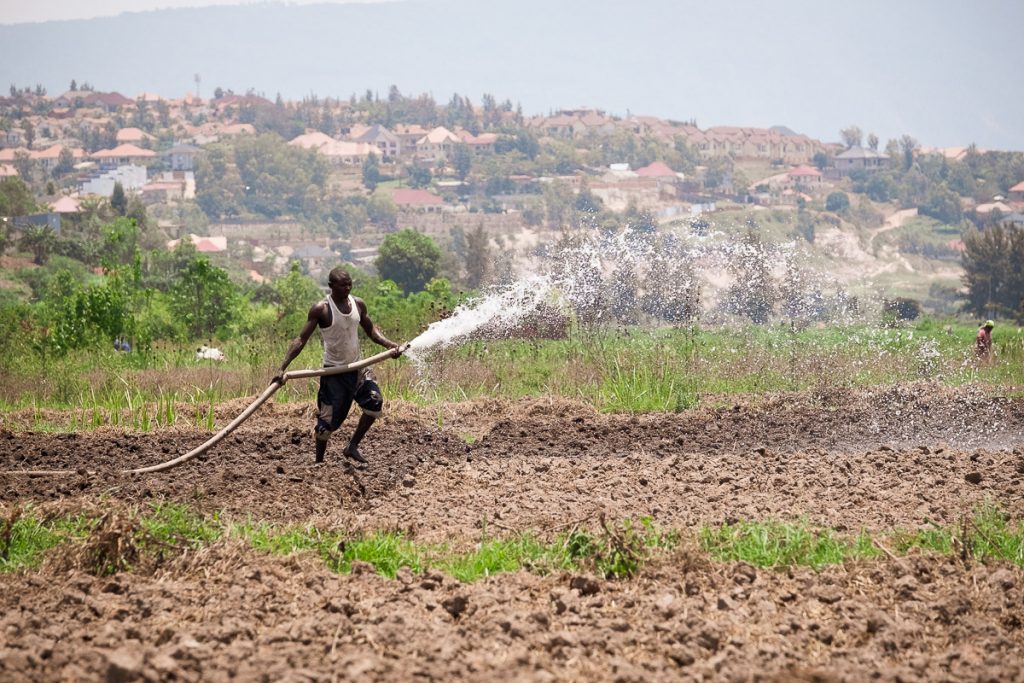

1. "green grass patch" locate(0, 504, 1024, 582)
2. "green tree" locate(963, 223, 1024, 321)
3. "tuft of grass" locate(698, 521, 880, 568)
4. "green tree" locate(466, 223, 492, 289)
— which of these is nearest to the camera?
"green grass patch" locate(0, 504, 1024, 582)

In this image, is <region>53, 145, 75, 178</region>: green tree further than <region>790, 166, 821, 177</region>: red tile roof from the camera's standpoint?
Yes

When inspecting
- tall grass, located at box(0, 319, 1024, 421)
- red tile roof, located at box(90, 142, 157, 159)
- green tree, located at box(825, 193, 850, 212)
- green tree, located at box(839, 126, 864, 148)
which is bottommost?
tall grass, located at box(0, 319, 1024, 421)

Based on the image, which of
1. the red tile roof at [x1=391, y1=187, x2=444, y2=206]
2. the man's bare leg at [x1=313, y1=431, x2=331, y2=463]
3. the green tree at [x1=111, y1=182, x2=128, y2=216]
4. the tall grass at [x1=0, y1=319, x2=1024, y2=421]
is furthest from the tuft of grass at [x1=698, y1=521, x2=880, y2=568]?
the red tile roof at [x1=391, y1=187, x2=444, y2=206]

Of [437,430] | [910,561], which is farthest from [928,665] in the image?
[437,430]

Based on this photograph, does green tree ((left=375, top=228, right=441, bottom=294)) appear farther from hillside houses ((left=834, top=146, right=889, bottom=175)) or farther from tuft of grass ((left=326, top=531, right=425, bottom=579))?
hillside houses ((left=834, top=146, right=889, bottom=175))

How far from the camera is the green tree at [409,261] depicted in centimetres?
5494

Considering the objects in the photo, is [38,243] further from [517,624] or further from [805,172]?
[805,172]

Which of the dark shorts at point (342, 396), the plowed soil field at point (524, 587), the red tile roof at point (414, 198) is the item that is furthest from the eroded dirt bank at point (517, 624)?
the red tile roof at point (414, 198)

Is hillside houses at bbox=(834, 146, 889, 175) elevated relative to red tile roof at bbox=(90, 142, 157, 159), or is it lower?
elevated

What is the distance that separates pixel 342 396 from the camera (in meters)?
9.42

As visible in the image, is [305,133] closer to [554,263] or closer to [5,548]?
[554,263]

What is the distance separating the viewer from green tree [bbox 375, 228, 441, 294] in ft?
180

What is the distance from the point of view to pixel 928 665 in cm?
527

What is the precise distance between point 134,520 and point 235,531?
684 millimetres
